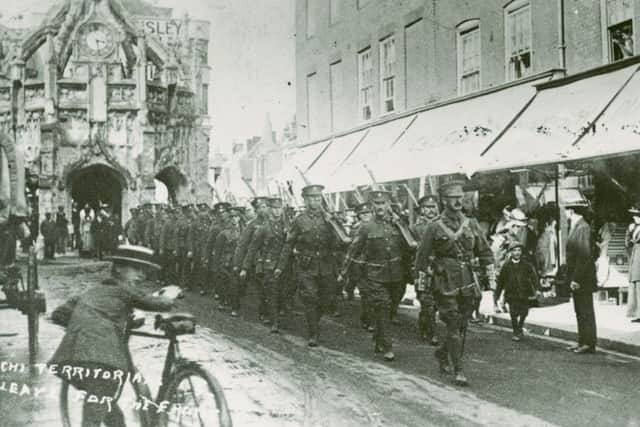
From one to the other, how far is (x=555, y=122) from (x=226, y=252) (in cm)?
616

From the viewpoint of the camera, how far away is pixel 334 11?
24.8m

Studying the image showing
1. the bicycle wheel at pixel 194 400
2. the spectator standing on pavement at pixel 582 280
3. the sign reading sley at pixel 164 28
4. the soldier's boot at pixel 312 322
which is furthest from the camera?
the sign reading sley at pixel 164 28

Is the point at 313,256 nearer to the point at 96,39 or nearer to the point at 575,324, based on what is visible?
the point at 575,324

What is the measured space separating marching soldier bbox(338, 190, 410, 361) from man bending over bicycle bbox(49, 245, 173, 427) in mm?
4470

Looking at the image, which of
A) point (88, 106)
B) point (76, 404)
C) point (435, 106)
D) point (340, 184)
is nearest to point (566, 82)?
point (435, 106)

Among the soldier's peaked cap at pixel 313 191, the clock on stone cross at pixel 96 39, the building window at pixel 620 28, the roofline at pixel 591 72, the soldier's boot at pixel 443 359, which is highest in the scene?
the clock on stone cross at pixel 96 39

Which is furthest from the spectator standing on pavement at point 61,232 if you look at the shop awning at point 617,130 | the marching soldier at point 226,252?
the shop awning at point 617,130

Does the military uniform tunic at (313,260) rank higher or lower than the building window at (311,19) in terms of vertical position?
lower

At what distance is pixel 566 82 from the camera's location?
1509 centimetres

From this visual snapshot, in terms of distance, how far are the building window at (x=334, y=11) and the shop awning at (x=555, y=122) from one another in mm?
10184

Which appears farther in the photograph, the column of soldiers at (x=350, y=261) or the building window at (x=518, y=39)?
the building window at (x=518, y=39)

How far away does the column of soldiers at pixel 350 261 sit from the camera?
26.9 feet

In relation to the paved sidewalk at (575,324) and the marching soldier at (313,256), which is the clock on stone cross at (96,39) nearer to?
the paved sidewalk at (575,324)

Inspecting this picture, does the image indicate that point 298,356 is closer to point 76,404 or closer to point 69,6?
point 76,404
